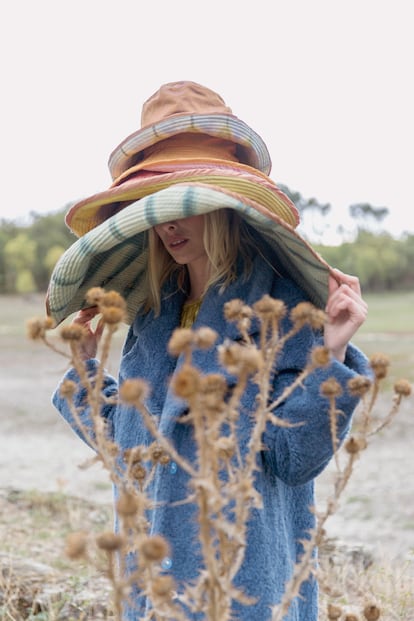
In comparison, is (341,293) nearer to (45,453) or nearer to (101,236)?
(101,236)

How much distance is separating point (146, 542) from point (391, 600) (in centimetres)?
198

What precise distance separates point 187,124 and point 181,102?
72 mm

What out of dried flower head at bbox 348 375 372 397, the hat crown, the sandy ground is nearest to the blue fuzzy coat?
dried flower head at bbox 348 375 372 397

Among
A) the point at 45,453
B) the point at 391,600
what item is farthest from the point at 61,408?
the point at 45,453

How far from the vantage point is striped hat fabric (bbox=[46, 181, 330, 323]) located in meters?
1.22

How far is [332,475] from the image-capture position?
219 inches

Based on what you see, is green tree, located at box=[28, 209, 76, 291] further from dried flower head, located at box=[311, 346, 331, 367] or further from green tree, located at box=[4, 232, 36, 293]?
dried flower head, located at box=[311, 346, 331, 367]

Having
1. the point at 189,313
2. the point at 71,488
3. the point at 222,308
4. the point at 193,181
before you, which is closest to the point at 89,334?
the point at 189,313

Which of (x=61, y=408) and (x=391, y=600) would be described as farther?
(x=391, y=600)

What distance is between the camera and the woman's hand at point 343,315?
49.6 inches

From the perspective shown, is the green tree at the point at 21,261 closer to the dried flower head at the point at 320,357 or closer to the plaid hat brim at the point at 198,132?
the plaid hat brim at the point at 198,132

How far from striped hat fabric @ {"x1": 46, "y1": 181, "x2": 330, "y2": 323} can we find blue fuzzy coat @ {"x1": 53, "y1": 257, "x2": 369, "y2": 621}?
0.12m

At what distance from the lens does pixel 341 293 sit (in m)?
1.30

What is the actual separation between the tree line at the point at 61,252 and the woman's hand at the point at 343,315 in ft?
110
